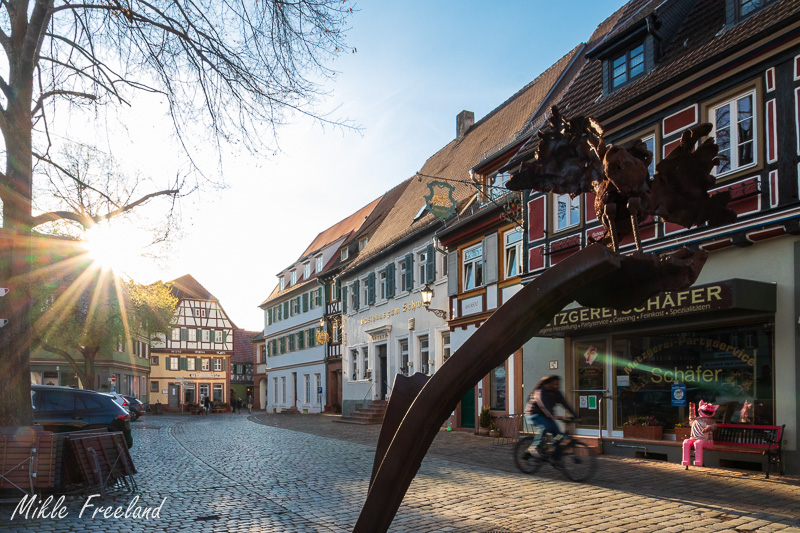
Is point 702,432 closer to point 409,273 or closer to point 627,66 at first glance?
point 627,66

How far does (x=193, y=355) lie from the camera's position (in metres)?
69.5

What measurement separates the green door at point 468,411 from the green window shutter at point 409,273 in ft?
19.8

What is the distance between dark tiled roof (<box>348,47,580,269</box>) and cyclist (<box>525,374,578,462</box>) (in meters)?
9.94

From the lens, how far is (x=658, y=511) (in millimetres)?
8648

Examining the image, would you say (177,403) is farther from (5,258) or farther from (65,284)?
(5,258)

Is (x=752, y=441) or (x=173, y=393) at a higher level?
(x=752, y=441)

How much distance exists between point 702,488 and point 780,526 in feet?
9.44

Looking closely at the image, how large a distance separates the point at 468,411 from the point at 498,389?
7.87 ft

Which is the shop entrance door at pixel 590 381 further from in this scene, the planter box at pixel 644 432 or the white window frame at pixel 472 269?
the white window frame at pixel 472 269

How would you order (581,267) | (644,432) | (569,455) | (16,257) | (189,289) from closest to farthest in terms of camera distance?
(581,267)
(16,257)
(569,455)
(644,432)
(189,289)

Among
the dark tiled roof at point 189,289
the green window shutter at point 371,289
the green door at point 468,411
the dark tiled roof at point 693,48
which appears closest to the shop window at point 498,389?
the green door at point 468,411

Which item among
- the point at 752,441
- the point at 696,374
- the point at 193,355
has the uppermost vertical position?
the point at 696,374

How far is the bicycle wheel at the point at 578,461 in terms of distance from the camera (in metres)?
11.3

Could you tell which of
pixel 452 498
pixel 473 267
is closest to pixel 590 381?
pixel 473 267
